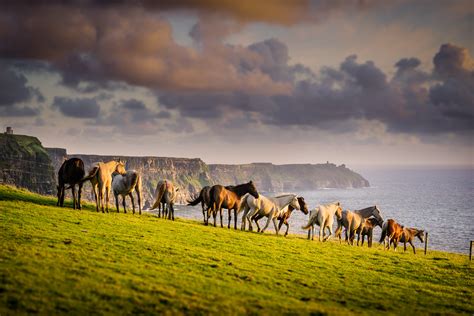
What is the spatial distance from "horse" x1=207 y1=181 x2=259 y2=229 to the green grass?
444 centimetres

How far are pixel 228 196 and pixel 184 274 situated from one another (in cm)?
1447

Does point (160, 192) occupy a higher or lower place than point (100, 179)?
lower

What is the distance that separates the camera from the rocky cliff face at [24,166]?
→ 158 m

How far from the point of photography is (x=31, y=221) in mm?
Answer: 16422

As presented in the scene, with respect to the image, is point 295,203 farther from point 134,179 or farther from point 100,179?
point 100,179

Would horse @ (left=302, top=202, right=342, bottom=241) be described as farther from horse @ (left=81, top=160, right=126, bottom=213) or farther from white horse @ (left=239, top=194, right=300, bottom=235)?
horse @ (left=81, top=160, right=126, bottom=213)

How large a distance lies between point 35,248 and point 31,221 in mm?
5149

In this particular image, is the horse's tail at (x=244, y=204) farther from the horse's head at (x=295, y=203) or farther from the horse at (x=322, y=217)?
the horse at (x=322, y=217)

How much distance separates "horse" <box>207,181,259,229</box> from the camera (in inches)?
997

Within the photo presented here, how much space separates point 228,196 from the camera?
1024 inches

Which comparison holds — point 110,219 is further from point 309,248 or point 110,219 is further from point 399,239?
point 399,239

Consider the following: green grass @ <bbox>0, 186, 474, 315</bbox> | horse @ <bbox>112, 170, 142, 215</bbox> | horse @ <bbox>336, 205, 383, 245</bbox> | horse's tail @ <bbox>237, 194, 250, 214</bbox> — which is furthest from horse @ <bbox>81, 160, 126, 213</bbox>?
horse @ <bbox>336, 205, 383, 245</bbox>

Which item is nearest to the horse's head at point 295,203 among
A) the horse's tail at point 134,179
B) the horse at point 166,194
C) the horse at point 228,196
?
the horse at point 228,196

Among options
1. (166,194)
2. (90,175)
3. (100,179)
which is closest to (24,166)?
(166,194)
